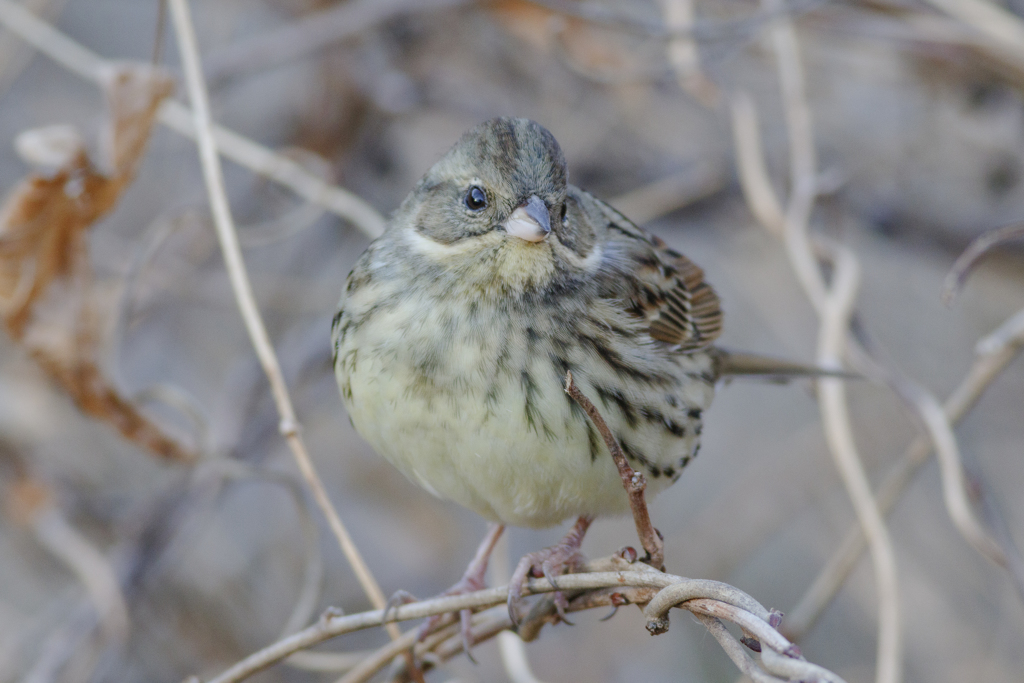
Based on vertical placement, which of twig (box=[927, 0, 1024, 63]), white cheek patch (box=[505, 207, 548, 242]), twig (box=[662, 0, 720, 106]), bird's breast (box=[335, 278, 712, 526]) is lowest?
bird's breast (box=[335, 278, 712, 526])

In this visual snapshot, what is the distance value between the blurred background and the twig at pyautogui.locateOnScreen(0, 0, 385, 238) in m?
0.31

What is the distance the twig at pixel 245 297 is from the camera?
1.62 m

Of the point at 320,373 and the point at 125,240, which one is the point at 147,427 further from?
the point at 125,240

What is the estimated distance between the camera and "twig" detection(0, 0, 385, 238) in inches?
95.7

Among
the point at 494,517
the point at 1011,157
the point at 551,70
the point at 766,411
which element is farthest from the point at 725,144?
the point at 494,517

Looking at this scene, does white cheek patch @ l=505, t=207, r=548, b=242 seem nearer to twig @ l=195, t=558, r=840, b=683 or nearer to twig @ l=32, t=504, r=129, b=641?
twig @ l=195, t=558, r=840, b=683

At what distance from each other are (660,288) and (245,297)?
86cm

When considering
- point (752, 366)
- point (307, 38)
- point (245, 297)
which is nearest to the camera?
point (245, 297)

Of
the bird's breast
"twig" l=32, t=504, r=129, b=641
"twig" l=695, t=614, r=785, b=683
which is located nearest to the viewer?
"twig" l=695, t=614, r=785, b=683

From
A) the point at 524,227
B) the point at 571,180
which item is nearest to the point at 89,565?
the point at 524,227

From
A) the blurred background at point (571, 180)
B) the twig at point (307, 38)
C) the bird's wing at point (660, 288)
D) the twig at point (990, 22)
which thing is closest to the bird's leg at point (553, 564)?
the bird's wing at point (660, 288)

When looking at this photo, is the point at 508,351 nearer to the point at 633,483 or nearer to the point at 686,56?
the point at 633,483

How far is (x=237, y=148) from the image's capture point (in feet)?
8.30

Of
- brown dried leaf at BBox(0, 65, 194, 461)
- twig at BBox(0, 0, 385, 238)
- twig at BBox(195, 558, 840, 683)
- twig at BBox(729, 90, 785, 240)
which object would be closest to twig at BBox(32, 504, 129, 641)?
brown dried leaf at BBox(0, 65, 194, 461)
